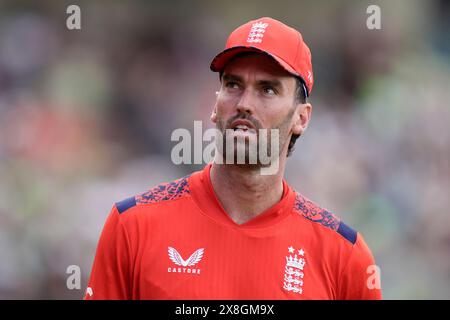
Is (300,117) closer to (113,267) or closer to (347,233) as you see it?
(347,233)

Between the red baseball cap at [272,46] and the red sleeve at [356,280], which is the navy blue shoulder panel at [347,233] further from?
the red baseball cap at [272,46]

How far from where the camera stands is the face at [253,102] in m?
3.10

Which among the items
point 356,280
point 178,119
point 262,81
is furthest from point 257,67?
point 178,119

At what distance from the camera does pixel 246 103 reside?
3.10 m

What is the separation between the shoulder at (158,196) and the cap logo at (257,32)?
29.6 inches

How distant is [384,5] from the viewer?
26.3ft

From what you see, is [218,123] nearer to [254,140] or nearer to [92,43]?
[254,140]

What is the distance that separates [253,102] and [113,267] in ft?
3.19

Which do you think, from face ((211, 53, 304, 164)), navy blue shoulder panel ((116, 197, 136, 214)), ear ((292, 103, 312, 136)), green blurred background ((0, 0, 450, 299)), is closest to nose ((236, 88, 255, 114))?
face ((211, 53, 304, 164))

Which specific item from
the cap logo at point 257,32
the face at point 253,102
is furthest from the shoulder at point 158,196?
the cap logo at point 257,32

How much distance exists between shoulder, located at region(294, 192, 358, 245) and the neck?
7.2 inches

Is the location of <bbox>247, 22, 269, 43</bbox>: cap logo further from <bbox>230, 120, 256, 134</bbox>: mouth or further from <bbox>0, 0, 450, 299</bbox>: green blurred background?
<bbox>0, 0, 450, 299</bbox>: green blurred background
